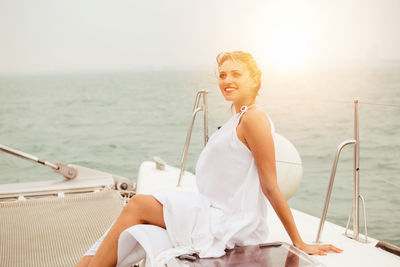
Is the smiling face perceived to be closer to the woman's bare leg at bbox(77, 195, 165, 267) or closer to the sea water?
the sea water

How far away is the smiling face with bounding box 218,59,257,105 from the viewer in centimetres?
162

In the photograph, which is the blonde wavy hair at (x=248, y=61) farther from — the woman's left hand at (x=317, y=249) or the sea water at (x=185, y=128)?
the woman's left hand at (x=317, y=249)

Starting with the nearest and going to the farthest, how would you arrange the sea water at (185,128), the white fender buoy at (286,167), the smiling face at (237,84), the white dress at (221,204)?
the white dress at (221,204)
the smiling face at (237,84)
the white fender buoy at (286,167)
the sea water at (185,128)

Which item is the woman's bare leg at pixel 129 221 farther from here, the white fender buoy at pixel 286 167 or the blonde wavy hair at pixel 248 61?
the white fender buoy at pixel 286 167

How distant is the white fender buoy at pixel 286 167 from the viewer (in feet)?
7.19

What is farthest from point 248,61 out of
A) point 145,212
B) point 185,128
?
point 185,128

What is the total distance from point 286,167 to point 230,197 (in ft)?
2.35

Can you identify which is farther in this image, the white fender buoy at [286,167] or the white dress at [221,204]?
the white fender buoy at [286,167]

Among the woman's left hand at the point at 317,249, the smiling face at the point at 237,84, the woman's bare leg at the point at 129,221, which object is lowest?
the woman's left hand at the point at 317,249

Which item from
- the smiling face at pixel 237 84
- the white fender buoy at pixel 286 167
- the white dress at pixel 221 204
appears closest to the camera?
the white dress at pixel 221 204

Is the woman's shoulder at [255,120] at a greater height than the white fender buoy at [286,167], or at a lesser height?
greater

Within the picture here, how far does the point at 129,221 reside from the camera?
5.07ft

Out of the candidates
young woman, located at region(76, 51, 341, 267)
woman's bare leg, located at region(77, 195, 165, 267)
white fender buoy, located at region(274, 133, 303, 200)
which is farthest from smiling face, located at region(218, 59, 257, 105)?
white fender buoy, located at region(274, 133, 303, 200)

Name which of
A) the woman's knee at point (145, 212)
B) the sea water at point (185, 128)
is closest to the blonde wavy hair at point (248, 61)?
the sea water at point (185, 128)
